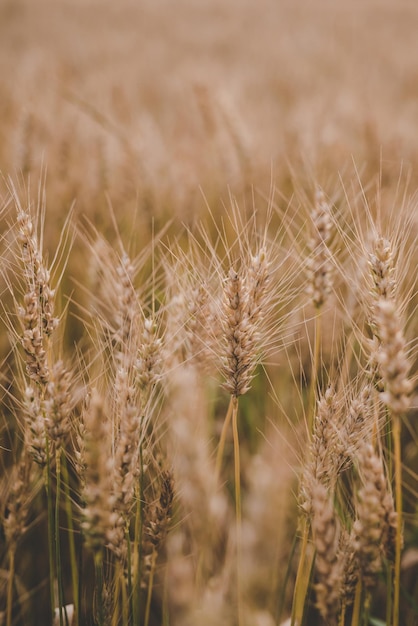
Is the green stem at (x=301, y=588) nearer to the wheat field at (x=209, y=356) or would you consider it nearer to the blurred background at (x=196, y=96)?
the wheat field at (x=209, y=356)

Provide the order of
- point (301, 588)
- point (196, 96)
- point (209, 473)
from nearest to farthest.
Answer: point (209, 473)
point (301, 588)
point (196, 96)

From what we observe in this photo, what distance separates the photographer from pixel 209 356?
0.86 metres

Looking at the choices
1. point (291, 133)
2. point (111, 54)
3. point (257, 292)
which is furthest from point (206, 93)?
point (111, 54)

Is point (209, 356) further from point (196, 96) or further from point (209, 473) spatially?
point (196, 96)

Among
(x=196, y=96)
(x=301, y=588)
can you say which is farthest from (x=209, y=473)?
(x=196, y=96)

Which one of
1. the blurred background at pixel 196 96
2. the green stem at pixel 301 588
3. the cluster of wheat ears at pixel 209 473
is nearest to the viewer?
the cluster of wheat ears at pixel 209 473

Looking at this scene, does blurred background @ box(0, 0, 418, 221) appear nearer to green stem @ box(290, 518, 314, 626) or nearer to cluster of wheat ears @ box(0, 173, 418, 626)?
cluster of wheat ears @ box(0, 173, 418, 626)

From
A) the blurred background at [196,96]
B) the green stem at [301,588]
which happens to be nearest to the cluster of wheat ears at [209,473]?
the green stem at [301,588]

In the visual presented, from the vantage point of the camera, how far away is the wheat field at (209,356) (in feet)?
1.89

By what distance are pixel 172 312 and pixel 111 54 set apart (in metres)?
5.86

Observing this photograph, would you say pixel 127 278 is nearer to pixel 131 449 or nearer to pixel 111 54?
pixel 131 449

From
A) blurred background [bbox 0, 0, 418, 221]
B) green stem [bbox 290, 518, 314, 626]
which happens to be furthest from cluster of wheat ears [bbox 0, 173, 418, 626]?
blurred background [bbox 0, 0, 418, 221]

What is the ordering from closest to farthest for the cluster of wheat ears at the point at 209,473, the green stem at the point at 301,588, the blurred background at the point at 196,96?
the cluster of wheat ears at the point at 209,473, the green stem at the point at 301,588, the blurred background at the point at 196,96

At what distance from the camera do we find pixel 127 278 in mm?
796
